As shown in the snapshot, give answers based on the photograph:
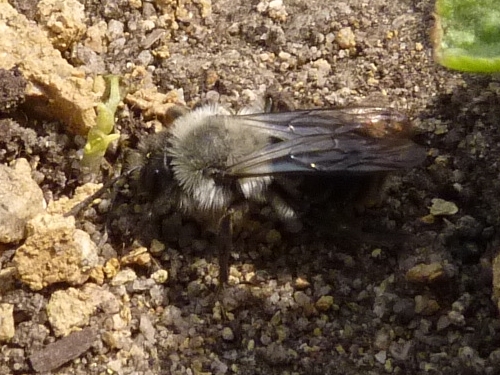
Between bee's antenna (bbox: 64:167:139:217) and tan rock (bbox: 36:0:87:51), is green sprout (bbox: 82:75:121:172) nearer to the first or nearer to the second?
bee's antenna (bbox: 64:167:139:217)

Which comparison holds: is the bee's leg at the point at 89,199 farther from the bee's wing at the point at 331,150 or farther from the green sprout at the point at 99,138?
the bee's wing at the point at 331,150

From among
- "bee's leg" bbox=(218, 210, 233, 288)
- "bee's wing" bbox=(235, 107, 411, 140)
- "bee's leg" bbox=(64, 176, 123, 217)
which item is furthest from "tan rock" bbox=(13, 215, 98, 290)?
"bee's wing" bbox=(235, 107, 411, 140)

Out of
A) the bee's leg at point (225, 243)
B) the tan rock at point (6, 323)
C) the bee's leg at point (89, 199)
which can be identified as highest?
the bee's leg at point (89, 199)

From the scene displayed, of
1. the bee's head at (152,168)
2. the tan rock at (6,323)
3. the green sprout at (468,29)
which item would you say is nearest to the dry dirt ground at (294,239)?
the tan rock at (6,323)

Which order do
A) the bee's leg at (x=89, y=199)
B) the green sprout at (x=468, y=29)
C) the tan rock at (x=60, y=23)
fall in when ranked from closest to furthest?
1. the green sprout at (x=468, y=29)
2. the bee's leg at (x=89, y=199)
3. the tan rock at (x=60, y=23)

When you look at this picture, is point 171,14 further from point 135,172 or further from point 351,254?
point 351,254

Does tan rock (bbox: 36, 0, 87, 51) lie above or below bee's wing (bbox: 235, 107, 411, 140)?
above

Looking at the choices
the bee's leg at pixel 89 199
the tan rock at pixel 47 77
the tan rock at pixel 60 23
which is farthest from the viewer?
the tan rock at pixel 60 23
